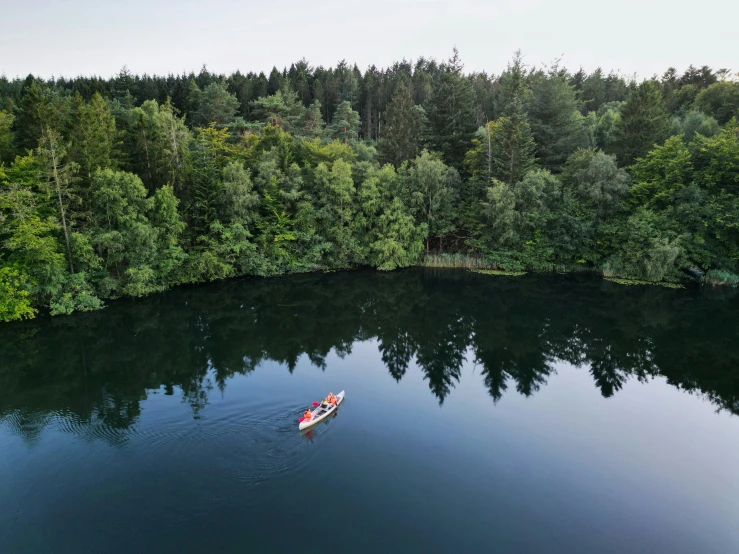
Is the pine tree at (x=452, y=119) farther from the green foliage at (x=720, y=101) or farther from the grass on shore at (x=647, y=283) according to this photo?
the green foliage at (x=720, y=101)

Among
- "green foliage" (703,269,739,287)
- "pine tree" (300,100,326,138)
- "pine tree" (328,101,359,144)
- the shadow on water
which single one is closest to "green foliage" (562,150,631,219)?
the shadow on water

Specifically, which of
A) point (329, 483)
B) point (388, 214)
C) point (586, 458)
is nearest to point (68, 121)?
point (388, 214)

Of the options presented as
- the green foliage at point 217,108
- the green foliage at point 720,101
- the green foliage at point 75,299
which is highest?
the green foliage at point 217,108

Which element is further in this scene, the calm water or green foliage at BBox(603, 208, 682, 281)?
green foliage at BBox(603, 208, 682, 281)

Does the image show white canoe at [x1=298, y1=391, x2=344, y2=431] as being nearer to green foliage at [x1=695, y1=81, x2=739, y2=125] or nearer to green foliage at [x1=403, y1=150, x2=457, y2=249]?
green foliage at [x1=403, y1=150, x2=457, y2=249]

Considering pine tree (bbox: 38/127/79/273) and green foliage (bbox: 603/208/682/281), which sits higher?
pine tree (bbox: 38/127/79/273)

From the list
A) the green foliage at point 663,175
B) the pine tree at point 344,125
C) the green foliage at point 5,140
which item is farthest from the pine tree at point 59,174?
the green foliage at point 663,175
